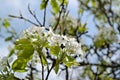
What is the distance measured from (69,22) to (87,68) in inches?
42.0

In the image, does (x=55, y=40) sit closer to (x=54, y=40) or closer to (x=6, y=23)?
(x=54, y=40)

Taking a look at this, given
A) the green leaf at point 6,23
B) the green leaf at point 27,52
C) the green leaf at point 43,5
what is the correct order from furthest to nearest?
the green leaf at point 6,23
the green leaf at point 43,5
the green leaf at point 27,52

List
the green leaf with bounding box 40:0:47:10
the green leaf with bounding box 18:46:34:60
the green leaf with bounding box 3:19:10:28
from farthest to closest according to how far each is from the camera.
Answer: the green leaf with bounding box 3:19:10:28, the green leaf with bounding box 40:0:47:10, the green leaf with bounding box 18:46:34:60

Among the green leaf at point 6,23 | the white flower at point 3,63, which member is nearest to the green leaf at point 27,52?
the white flower at point 3,63

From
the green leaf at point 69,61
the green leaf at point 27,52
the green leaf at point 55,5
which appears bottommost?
the green leaf at point 69,61

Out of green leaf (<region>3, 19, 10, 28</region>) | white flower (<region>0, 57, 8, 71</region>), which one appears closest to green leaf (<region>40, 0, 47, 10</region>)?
white flower (<region>0, 57, 8, 71</region>)

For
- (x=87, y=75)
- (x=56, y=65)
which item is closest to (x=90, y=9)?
(x=87, y=75)

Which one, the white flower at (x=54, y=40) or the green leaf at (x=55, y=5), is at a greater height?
the green leaf at (x=55, y=5)

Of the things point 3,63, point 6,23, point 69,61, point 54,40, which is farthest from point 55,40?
point 6,23

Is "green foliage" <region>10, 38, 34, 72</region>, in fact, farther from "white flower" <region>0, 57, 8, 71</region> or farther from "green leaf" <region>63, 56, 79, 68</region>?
"green leaf" <region>63, 56, 79, 68</region>

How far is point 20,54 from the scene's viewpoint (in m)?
2.21

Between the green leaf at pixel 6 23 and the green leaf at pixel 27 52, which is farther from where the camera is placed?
the green leaf at pixel 6 23

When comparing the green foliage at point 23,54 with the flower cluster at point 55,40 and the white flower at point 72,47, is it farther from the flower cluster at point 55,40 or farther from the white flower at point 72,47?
the white flower at point 72,47

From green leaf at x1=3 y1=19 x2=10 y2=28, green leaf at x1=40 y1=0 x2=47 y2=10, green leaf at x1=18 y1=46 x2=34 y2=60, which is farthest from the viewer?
green leaf at x1=3 y1=19 x2=10 y2=28
